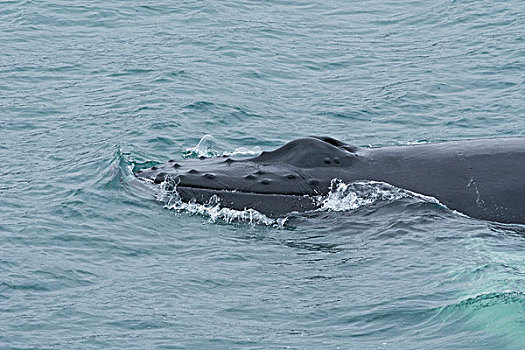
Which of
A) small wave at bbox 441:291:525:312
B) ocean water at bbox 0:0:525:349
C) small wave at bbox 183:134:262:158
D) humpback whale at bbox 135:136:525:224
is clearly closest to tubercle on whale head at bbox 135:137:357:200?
humpback whale at bbox 135:136:525:224

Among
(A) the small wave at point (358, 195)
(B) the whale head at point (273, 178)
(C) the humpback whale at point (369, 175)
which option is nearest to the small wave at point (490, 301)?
(C) the humpback whale at point (369, 175)

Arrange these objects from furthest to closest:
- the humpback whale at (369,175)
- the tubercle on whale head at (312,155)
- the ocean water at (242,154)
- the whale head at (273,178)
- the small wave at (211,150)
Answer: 1. the small wave at (211,150)
2. the tubercle on whale head at (312,155)
3. the whale head at (273,178)
4. the humpback whale at (369,175)
5. the ocean water at (242,154)

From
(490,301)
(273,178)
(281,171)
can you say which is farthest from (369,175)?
(490,301)

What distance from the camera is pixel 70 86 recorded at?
26.9m

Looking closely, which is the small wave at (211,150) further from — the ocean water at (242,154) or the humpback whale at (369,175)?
the humpback whale at (369,175)

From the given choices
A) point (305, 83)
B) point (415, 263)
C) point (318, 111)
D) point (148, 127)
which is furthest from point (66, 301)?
point (305, 83)

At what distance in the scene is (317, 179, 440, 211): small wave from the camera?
16391 mm

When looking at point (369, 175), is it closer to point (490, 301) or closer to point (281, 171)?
point (281, 171)

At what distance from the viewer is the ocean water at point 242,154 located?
13547 millimetres

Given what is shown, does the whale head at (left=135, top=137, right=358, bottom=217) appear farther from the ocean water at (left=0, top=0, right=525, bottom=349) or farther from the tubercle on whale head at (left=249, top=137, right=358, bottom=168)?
the ocean water at (left=0, top=0, right=525, bottom=349)

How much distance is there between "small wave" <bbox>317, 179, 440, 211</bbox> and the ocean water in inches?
2.1

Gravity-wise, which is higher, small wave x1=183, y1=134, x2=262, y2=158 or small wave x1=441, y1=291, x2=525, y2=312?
small wave x1=441, y1=291, x2=525, y2=312

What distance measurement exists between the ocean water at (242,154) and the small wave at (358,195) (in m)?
0.05

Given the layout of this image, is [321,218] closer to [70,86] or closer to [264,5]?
[70,86]
